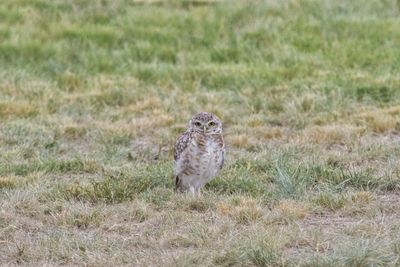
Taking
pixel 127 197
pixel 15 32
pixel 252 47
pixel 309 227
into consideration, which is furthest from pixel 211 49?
pixel 309 227

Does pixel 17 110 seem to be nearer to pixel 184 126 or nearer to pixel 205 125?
pixel 184 126

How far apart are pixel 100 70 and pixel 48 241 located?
22.1 ft

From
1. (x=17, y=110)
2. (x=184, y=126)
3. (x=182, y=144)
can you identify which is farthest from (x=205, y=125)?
(x=17, y=110)

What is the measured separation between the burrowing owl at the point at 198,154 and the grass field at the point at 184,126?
238 millimetres

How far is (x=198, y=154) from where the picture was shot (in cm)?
800

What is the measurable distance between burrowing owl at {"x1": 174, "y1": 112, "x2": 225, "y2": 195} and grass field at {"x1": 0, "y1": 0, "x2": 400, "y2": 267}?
24 cm

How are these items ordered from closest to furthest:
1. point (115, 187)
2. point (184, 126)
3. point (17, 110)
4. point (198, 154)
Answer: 1. point (115, 187)
2. point (198, 154)
3. point (184, 126)
4. point (17, 110)

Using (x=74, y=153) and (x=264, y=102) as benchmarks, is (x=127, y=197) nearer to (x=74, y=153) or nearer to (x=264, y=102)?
(x=74, y=153)

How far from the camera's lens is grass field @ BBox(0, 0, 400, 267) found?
644 cm

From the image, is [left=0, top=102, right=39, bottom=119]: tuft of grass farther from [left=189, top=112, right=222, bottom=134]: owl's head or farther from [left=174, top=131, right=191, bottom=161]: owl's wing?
[left=189, top=112, right=222, bottom=134]: owl's head

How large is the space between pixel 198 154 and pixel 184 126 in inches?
108

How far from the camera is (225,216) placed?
7.05m

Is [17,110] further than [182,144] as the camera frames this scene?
Yes

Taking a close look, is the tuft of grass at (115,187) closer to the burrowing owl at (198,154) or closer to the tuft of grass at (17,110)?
the burrowing owl at (198,154)
